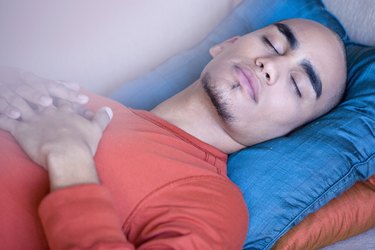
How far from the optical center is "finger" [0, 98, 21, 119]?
71 centimetres

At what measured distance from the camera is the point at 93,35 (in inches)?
27.6

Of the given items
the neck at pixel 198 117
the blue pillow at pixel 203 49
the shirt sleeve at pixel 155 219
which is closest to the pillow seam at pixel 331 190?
the shirt sleeve at pixel 155 219

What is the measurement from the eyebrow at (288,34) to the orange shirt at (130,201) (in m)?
0.35

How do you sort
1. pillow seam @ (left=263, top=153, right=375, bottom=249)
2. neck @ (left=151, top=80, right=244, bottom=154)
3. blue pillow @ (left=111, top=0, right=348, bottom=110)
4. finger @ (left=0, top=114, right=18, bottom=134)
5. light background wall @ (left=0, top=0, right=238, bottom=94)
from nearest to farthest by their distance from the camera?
light background wall @ (left=0, top=0, right=238, bottom=94) → finger @ (left=0, top=114, right=18, bottom=134) → pillow seam @ (left=263, top=153, right=375, bottom=249) → neck @ (left=151, top=80, right=244, bottom=154) → blue pillow @ (left=111, top=0, right=348, bottom=110)

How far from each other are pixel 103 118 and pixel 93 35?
0.48 feet

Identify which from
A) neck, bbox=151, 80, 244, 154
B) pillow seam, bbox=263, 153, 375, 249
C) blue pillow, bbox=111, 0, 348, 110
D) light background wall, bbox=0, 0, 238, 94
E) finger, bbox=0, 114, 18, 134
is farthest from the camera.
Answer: blue pillow, bbox=111, 0, 348, 110

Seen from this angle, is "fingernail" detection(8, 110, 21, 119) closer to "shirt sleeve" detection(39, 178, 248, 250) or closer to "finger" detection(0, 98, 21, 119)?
"finger" detection(0, 98, 21, 119)

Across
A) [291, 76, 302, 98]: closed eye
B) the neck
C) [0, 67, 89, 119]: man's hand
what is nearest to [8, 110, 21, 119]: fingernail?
[0, 67, 89, 119]: man's hand

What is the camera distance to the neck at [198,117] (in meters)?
0.99

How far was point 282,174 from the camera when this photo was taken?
0.92 meters

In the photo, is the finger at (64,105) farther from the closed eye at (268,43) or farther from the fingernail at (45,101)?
the closed eye at (268,43)

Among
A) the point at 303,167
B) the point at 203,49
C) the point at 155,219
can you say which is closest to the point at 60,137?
the point at 155,219

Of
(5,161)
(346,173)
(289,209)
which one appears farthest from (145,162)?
(346,173)

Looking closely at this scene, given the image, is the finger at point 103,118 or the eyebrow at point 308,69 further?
the eyebrow at point 308,69
